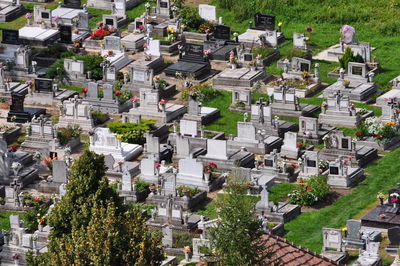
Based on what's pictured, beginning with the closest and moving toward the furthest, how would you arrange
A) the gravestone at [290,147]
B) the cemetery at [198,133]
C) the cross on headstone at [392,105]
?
the cemetery at [198,133] → the gravestone at [290,147] → the cross on headstone at [392,105]

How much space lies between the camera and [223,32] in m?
99.8

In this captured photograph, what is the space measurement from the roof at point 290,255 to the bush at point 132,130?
20871mm

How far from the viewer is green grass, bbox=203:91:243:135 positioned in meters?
88.1

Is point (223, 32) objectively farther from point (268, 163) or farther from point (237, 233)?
point (237, 233)

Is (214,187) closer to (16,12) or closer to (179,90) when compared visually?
(179,90)

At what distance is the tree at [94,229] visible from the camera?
6388cm

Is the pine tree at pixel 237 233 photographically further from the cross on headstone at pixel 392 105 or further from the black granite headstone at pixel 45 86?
the black granite headstone at pixel 45 86

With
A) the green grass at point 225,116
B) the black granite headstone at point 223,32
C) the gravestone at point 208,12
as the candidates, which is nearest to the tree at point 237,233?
the green grass at point 225,116

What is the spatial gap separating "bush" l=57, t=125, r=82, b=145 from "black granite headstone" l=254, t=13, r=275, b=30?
1717 cm

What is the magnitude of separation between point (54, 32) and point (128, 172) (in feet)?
73.5

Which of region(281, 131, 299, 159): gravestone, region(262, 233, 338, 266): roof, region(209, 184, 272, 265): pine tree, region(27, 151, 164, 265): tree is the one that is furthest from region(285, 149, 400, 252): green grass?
region(209, 184, 272, 265): pine tree

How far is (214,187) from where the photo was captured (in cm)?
8044

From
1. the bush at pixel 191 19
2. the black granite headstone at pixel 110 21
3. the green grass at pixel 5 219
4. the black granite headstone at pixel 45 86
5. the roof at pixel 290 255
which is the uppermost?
the roof at pixel 290 255

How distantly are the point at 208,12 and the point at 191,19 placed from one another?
1083mm
